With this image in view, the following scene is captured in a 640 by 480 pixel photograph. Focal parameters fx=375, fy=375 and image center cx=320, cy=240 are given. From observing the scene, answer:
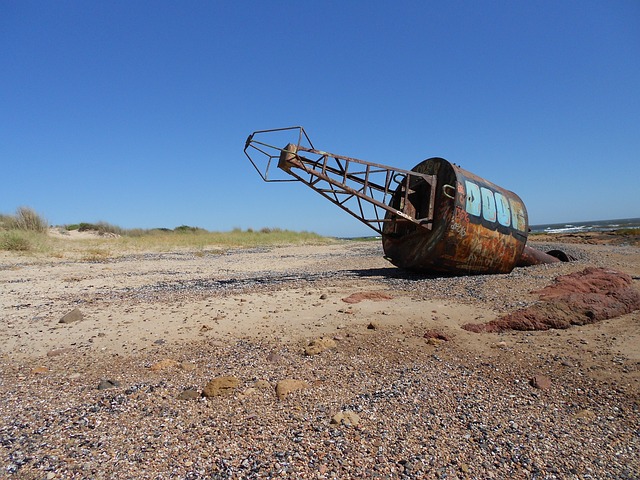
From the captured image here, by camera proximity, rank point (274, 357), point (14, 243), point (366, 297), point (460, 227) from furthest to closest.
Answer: point (14, 243), point (460, 227), point (366, 297), point (274, 357)

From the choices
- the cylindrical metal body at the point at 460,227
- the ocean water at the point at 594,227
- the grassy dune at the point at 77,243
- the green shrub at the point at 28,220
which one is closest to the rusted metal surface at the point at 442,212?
the cylindrical metal body at the point at 460,227

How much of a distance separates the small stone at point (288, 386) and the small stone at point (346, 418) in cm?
51

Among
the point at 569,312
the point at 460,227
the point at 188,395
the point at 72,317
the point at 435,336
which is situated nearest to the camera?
the point at 188,395

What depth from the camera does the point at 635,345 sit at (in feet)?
12.5

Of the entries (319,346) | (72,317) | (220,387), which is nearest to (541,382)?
(319,346)

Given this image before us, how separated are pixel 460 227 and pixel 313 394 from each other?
235 inches

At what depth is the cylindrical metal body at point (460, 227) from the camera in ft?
26.2

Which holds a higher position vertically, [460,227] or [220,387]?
[460,227]

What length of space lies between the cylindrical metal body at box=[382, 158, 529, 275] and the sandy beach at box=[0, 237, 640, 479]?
7.91 ft

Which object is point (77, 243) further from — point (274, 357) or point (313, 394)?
point (313, 394)

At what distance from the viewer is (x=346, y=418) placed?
2646mm

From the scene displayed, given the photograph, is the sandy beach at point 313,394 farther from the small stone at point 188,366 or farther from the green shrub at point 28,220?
the green shrub at point 28,220

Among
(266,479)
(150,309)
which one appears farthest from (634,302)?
(150,309)

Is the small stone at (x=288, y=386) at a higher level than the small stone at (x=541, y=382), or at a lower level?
higher
